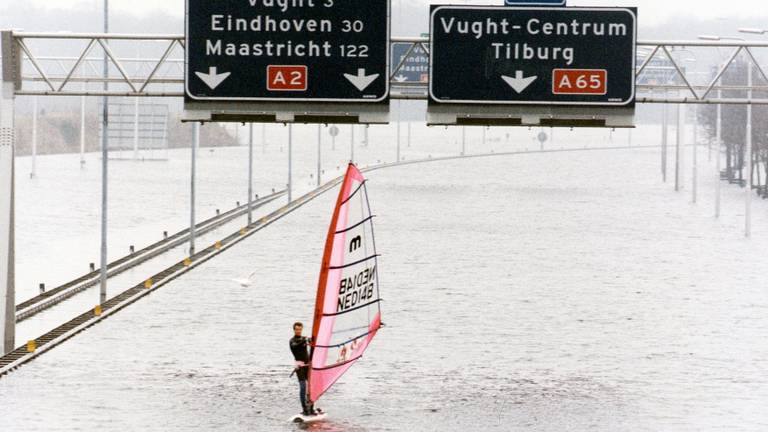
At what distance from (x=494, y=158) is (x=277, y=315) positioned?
149096mm

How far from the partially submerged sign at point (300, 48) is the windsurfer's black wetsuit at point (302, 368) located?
5.84 meters

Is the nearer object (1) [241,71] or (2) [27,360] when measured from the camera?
(1) [241,71]

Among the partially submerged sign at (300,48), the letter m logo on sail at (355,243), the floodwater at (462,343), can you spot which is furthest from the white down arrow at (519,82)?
the floodwater at (462,343)

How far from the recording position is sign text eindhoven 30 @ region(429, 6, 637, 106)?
111 ft

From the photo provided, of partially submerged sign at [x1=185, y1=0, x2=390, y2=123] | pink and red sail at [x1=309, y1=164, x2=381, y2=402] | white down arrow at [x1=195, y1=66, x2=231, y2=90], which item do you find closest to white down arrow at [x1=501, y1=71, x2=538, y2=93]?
partially submerged sign at [x1=185, y1=0, x2=390, y2=123]

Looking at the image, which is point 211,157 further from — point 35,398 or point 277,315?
point 35,398

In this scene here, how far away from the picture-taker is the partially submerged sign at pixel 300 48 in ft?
110

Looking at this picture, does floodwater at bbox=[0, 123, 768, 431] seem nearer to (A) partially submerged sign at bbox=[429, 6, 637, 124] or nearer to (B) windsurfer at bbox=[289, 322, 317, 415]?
(B) windsurfer at bbox=[289, 322, 317, 415]

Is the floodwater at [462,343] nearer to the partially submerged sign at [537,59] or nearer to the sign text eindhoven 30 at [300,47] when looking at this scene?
the partially submerged sign at [537,59]

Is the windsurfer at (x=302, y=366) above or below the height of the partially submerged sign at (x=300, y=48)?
below

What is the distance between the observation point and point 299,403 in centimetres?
3225

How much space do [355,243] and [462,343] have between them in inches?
397

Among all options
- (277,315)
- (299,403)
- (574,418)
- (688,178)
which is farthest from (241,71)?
(688,178)

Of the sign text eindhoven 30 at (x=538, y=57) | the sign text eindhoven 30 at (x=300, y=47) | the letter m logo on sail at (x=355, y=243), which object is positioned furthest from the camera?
the sign text eindhoven 30 at (x=538, y=57)
